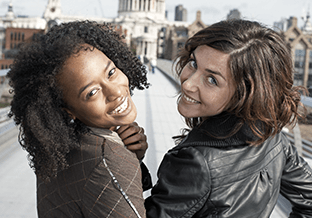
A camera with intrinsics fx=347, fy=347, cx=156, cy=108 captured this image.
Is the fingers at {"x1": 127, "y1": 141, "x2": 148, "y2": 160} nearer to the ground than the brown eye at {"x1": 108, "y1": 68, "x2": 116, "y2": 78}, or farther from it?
nearer to the ground

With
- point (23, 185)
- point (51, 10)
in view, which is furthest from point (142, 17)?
point (23, 185)

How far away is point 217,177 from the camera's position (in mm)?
1126

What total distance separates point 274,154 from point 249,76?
1.13 feet

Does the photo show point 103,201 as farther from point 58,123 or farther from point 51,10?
point 51,10

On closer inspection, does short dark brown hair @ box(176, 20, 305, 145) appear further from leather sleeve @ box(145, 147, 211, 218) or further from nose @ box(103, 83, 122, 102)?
nose @ box(103, 83, 122, 102)

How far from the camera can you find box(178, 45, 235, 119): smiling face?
121 centimetres

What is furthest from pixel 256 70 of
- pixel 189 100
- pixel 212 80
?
pixel 189 100

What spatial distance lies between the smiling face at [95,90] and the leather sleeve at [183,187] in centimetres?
29

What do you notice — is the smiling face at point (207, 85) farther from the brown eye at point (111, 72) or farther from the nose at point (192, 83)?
the brown eye at point (111, 72)

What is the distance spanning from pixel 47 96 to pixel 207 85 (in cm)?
57

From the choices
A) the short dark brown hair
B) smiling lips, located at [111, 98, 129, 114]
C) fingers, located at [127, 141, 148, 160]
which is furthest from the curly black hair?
the short dark brown hair

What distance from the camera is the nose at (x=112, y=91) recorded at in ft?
4.12

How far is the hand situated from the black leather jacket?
0.76 feet

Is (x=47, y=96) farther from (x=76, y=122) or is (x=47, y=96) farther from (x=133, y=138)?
(x=133, y=138)
